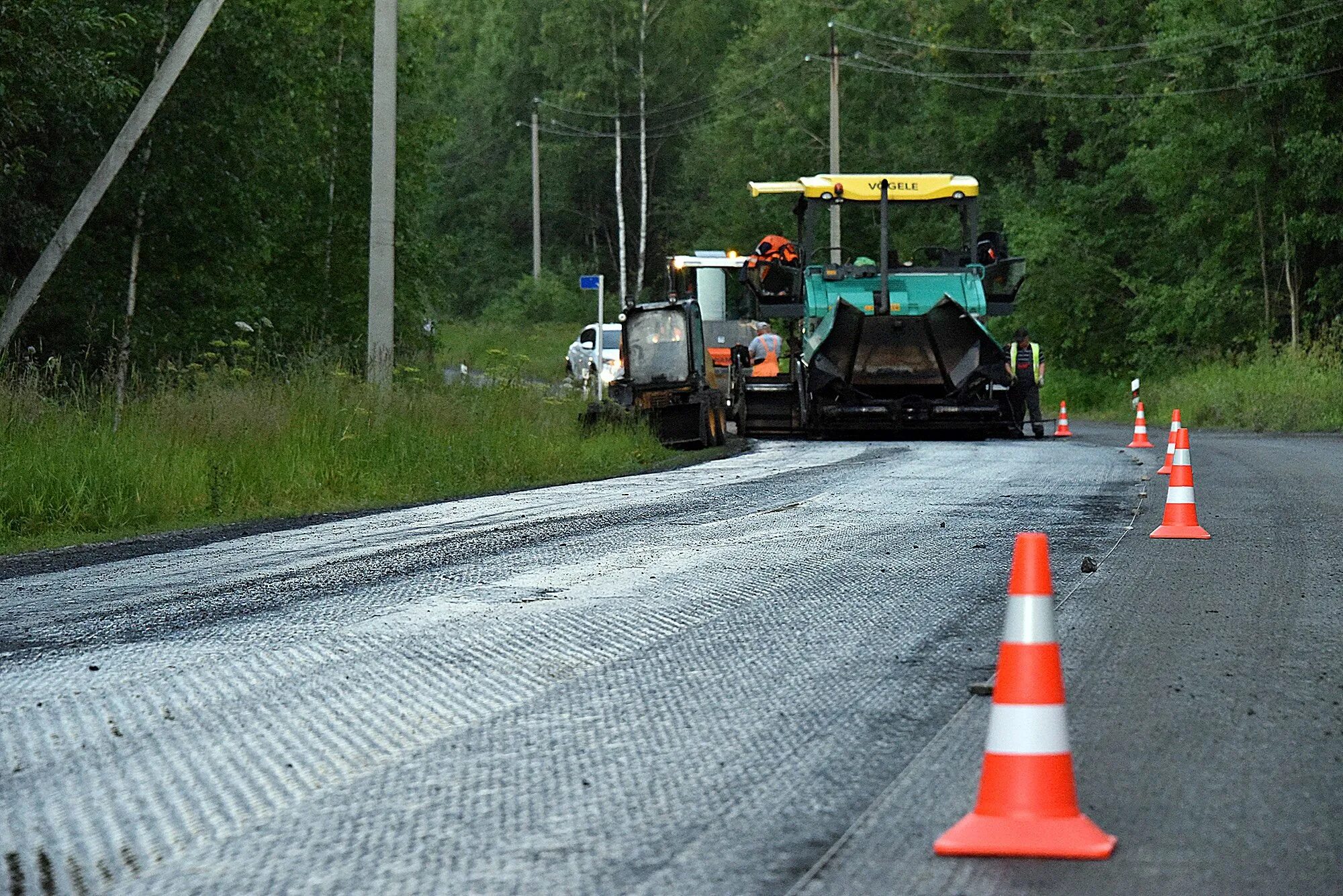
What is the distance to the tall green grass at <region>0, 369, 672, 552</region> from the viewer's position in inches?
513

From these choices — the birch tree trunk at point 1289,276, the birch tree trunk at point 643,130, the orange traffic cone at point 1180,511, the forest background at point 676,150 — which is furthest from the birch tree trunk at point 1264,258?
the birch tree trunk at point 643,130

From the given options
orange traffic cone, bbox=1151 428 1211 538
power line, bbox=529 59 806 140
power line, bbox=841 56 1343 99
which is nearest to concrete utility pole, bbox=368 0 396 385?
orange traffic cone, bbox=1151 428 1211 538

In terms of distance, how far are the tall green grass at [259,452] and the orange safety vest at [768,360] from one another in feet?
16.9

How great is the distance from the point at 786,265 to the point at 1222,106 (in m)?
14.9

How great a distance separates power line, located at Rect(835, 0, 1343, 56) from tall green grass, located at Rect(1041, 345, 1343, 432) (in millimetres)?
6464

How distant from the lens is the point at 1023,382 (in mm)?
25969

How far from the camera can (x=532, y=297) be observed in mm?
70500

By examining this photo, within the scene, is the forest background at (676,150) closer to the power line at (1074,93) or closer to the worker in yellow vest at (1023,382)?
the power line at (1074,93)

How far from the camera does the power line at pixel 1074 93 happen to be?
35.5 meters

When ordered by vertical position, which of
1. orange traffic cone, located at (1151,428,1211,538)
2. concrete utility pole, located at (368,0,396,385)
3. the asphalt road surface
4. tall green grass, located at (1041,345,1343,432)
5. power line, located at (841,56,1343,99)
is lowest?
the asphalt road surface

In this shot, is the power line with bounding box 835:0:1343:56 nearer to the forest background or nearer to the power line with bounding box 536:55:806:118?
the forest background

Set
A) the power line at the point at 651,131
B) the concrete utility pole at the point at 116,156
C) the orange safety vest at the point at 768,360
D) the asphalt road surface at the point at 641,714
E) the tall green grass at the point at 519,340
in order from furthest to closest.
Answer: the power line at the point at 651,131, the tall green grass at the point at 519,340, the orange safety vest at the point at 768,360, the concrete utility pole at the point at 116,156, the asphalt road surface at the point at 641,714

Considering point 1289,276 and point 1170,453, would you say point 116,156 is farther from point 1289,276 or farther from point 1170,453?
point 1289,276

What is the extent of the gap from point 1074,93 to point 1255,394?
1532 cm
